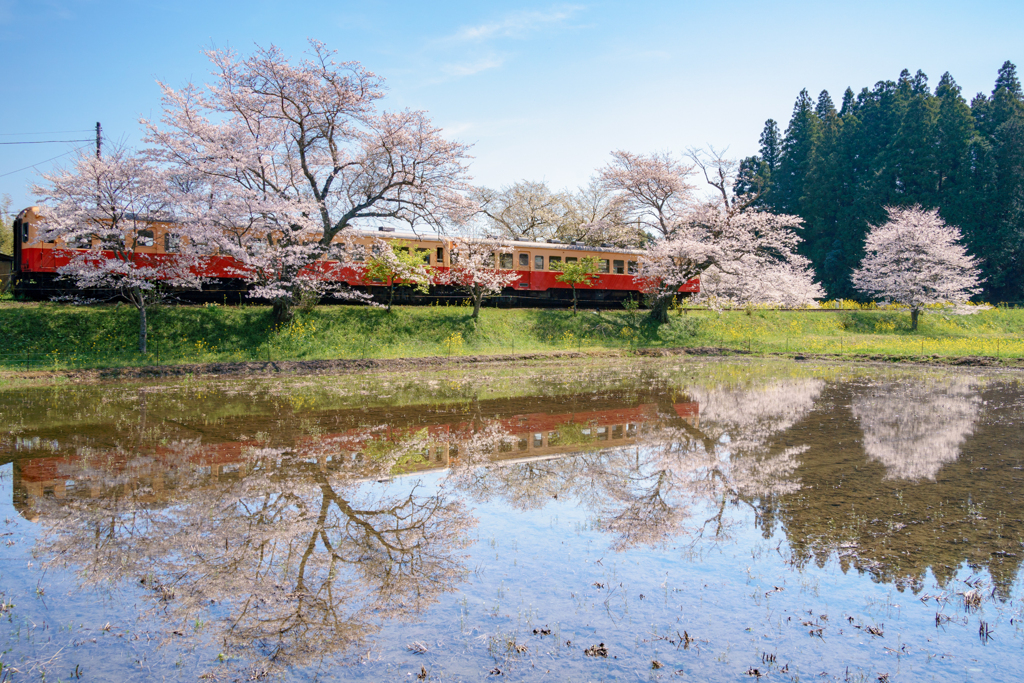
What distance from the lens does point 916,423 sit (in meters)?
10.8

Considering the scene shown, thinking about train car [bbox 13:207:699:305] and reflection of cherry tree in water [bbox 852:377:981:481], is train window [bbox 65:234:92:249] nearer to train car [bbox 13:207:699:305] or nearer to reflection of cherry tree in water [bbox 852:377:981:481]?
train car [bbox 13:207:699:305]

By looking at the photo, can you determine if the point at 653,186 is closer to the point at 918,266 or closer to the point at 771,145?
the point at 918,266

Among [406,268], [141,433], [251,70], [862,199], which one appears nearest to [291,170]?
[251,70]

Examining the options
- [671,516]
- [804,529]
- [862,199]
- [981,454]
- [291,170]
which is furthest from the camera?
[862,199]

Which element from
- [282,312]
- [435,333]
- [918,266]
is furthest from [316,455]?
[918,266]

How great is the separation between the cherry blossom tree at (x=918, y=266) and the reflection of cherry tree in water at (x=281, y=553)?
3277 centimetres

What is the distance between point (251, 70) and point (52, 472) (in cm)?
1452

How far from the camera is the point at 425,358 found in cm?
2062

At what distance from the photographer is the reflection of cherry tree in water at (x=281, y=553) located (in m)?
4.05

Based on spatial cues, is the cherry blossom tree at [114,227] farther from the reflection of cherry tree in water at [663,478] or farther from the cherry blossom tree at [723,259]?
the cherry blossom tree at [723,259]

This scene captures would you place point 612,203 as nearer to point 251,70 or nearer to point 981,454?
point 251,70

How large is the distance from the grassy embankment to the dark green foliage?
799cm

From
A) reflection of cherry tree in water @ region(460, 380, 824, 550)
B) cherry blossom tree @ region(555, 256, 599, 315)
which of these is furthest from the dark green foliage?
reflection of cherry tree in water @ region(460, 380, 824, 550)

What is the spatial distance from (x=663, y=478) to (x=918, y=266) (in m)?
31.4
